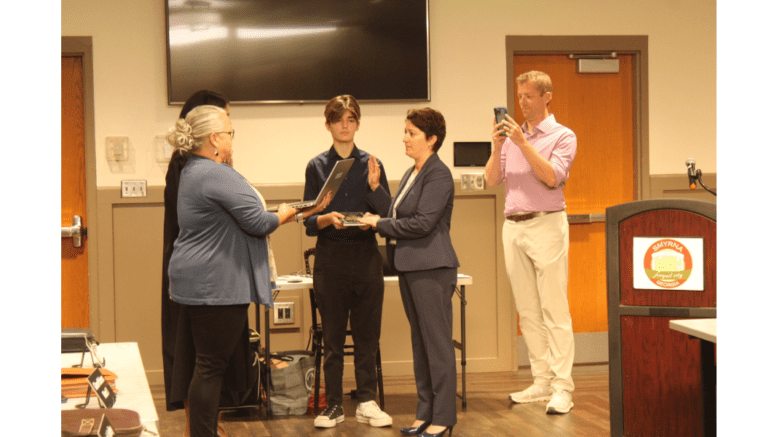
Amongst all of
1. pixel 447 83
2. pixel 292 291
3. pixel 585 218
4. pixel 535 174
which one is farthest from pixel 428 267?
pixel 585 218

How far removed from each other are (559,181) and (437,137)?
91 cm

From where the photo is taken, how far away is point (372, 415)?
3.96 metres

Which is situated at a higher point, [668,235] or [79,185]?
[79,185]

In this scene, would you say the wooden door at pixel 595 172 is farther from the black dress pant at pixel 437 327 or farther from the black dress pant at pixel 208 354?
the black dress pant at pixel 208 354

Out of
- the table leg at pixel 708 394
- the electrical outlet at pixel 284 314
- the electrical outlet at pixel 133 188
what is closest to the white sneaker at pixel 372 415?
the electrical outlet at pixel 284 314

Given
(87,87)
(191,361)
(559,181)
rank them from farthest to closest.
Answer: (87,87), (559,181), (191,361)

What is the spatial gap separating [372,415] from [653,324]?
1.60m

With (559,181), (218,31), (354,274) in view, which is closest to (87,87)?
(218,31)

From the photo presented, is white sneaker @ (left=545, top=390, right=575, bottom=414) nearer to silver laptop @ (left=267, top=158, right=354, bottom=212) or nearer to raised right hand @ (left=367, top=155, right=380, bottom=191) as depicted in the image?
raised right hand @ (left=367, top=155, right=380, bottom=191)

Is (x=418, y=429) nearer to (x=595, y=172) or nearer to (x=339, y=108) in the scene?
(x=339, y=108)

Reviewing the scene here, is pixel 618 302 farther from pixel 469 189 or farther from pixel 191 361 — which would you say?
pixel 469 189

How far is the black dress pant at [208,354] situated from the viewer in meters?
2.79

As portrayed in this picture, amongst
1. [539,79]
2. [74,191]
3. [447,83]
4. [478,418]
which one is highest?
[447,83]

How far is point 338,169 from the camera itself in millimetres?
3625
